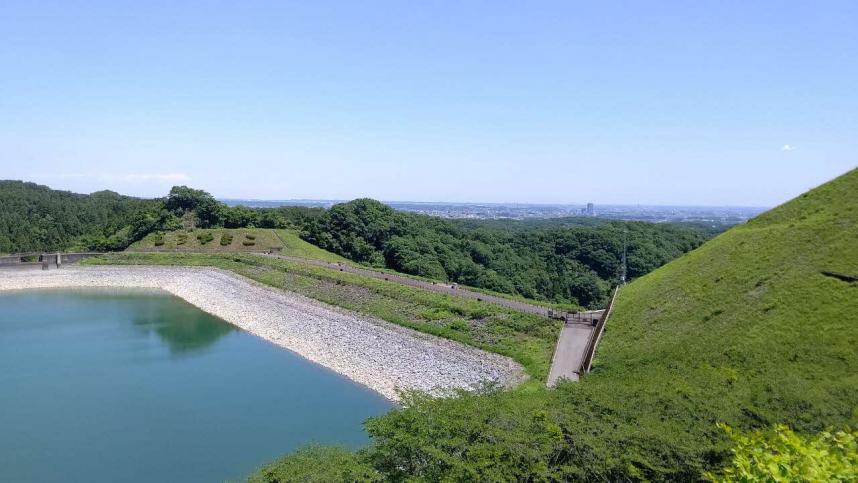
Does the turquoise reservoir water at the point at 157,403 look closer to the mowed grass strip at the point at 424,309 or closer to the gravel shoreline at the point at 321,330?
the gravel shoreline at the point at 321,330

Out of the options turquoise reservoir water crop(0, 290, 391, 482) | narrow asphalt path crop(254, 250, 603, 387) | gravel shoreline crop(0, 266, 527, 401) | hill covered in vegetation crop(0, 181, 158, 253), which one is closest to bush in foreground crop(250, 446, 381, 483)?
Result: turquoise reservoir water crop(0, 290, 391, 482)

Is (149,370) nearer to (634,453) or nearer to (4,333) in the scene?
(4,333)

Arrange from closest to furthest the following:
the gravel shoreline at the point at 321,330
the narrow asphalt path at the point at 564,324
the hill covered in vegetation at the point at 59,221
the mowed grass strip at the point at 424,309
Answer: the narrow asphalt path at the point at 564,324 → the gravel shoreline at the point at 321,330 → the mowed grass strip at the point at 424,309 → the hill covered in vegetation at the point at 59,221

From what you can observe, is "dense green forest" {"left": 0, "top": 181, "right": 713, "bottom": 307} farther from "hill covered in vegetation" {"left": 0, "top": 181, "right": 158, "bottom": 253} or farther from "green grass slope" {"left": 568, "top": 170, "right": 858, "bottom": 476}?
"green grass slope" {"left": 568, "top": 170, "right": 858, "bottom": 476}

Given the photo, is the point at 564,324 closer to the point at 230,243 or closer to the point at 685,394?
the point at 685,394

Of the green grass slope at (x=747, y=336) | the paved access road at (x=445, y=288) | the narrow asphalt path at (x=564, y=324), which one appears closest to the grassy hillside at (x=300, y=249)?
the paved access road at (x=445, y=288)
